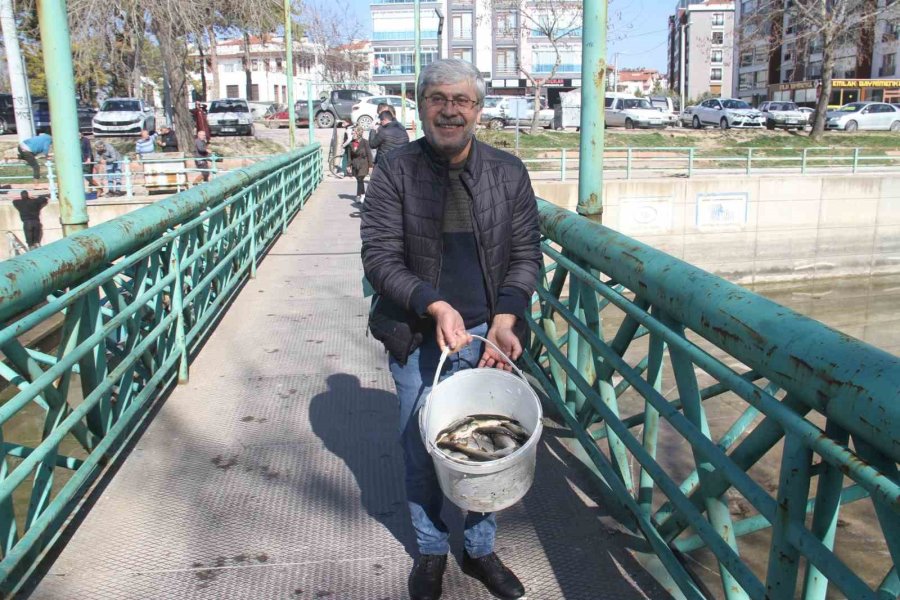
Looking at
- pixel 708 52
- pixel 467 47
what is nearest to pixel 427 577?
pixel 467 47

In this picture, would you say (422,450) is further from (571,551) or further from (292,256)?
(292,256)

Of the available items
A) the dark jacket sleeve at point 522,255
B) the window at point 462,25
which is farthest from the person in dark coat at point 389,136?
the window at point 462,25

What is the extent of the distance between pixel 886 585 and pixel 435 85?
1788 millimetres

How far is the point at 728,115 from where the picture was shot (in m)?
36.6

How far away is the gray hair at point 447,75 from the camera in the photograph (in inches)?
101

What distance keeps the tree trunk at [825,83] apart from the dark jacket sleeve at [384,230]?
3356 cm

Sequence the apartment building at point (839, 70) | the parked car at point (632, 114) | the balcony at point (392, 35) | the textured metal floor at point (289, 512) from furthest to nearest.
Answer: the balcony at point (392, 35) < the apartment building at point (839, 70) < the parked car at point (632, 114) < the textured metal floor at point (289, 512)

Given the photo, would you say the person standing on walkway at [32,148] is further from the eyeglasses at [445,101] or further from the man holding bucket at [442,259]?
the eyeglasses at [445,101]

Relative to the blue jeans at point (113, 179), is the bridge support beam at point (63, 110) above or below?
above

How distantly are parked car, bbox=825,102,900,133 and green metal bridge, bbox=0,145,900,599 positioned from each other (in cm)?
3612

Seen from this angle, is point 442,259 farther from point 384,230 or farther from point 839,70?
point 839,70

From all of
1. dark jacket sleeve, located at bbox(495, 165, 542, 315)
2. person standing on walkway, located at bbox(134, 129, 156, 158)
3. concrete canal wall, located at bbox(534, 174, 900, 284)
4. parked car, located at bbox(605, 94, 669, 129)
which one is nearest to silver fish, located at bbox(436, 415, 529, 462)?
dark jacket sleeve, located at bbox(495, 165, 542, 315)

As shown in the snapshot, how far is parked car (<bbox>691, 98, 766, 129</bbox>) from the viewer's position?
36.8m

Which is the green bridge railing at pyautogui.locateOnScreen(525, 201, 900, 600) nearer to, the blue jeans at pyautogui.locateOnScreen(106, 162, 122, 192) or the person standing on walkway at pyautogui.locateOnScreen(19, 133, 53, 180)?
the blue jeans at pyautogui.locateOnScreen(106, 162, 122, 192)
